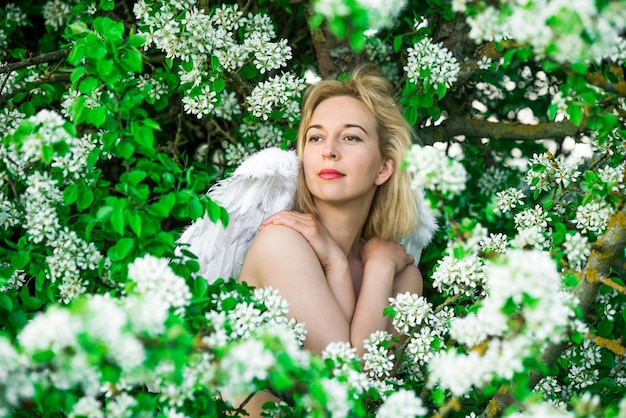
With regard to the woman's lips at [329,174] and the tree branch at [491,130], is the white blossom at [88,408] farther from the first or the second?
the tree branch at [491,130]

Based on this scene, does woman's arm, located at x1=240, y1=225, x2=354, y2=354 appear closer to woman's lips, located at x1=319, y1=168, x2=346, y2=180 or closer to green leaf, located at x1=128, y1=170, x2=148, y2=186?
woman's lips, located at x1=319, y1=168, x2=346, y2=180

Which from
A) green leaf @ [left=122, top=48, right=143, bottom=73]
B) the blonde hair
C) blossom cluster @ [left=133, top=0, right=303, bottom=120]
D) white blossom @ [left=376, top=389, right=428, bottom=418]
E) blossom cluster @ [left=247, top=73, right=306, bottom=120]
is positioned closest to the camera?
white blossom @ [left=376, top=389, right=428, bottom=418]

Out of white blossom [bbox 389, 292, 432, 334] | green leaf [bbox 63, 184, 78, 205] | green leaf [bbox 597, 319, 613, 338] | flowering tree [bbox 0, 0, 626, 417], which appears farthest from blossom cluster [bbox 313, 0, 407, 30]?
green leaf [bbox 597, 319, 613, 338]

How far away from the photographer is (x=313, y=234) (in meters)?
3.08

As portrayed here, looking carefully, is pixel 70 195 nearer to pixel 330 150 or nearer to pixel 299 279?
pixel 299 279

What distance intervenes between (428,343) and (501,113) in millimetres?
2508

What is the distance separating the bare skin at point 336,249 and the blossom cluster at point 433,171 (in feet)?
3.29

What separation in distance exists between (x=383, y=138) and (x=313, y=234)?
0.55m

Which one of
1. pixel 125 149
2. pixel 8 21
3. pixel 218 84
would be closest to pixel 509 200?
pixel 218 84

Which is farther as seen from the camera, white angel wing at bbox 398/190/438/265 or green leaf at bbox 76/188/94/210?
white angel wing at bbox 398/190/438/265

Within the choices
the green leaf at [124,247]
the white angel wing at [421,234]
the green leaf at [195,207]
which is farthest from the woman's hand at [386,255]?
the green leaf at [124,247]

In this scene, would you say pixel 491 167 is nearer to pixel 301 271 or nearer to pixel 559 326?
pixel 301 271

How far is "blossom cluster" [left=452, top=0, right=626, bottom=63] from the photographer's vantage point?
1.71 meters

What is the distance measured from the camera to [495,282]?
1.76 meters
